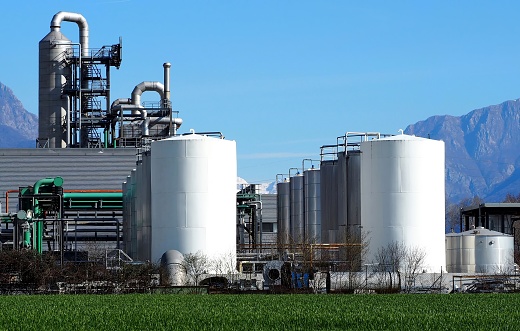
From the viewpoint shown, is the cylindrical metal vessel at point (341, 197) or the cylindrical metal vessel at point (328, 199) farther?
the cylindrical metal vessel at point (328, 199)

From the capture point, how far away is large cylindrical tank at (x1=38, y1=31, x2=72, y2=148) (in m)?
73.9

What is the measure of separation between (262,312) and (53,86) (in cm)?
4899

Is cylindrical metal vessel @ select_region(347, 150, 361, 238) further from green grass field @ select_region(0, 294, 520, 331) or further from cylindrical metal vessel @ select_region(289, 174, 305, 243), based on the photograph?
green grass field @ select_region(0, 294, 520, 331)

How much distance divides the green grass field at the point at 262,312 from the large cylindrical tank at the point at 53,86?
39.2 metres

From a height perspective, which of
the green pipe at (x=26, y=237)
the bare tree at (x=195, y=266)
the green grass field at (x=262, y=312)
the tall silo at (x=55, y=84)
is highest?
the tall silo at (x=55, y=84)

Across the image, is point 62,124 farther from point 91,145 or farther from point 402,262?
point 402,262

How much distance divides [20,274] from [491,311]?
21.2 metres

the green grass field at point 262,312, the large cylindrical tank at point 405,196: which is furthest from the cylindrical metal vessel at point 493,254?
the green grass field at point 262,312

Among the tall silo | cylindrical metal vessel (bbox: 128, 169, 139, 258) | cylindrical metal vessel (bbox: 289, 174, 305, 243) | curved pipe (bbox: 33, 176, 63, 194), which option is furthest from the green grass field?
the tall silo

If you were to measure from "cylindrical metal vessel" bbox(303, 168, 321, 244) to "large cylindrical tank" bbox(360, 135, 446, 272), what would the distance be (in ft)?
25.0

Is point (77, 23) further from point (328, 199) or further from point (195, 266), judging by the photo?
point (195, 266)

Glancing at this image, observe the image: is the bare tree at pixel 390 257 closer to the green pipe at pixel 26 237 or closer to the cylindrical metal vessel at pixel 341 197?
the cylindrical metal vessel at pixel 341 197

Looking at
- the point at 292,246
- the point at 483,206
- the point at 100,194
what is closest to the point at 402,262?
the point at 292,246

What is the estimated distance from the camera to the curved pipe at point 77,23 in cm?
7488
